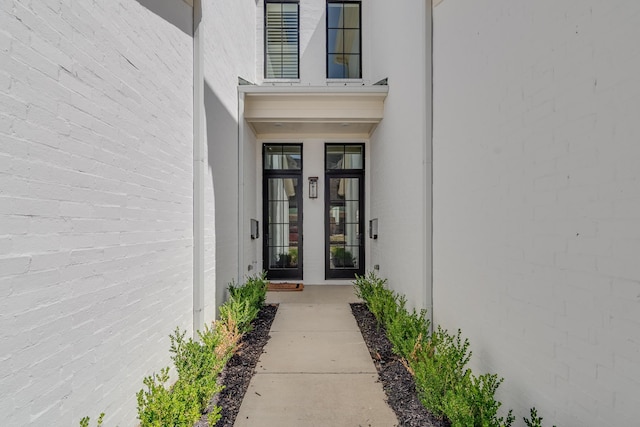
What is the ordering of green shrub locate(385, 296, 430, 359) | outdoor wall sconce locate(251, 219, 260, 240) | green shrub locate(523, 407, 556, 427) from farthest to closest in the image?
1. outdoor wall sconce locate(251, 219, 260, 240)
2. green shrub locate(385, 296, 430, 359)
3. green shrub locate(523, 407, 556, 427)

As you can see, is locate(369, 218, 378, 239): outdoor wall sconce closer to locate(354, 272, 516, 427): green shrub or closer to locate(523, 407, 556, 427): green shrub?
locate(354, 272, 516, 427): green shrub

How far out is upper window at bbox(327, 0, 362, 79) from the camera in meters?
7.35

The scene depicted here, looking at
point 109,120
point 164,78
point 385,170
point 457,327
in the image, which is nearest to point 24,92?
point 109,120

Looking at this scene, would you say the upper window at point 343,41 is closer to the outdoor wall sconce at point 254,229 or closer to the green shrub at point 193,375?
the outdoor wall sconce at point 254,229

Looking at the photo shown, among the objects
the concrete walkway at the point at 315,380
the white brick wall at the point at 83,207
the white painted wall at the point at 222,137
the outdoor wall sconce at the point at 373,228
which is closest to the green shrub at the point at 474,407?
the concrete walkway at the point at 315,380

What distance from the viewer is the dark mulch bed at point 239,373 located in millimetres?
2535

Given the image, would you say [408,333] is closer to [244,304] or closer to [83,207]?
[244,304]

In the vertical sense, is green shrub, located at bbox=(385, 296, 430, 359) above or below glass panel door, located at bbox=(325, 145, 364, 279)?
below

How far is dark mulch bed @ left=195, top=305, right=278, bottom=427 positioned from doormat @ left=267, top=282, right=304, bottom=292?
179 cm

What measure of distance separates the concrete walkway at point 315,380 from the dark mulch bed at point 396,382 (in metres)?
0.07

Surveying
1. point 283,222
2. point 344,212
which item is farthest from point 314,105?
point 283,222

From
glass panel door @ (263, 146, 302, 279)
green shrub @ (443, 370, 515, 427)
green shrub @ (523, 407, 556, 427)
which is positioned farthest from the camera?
glass panel door @ (263, 146, 302, 279)

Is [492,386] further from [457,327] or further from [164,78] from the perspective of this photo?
[164,78]

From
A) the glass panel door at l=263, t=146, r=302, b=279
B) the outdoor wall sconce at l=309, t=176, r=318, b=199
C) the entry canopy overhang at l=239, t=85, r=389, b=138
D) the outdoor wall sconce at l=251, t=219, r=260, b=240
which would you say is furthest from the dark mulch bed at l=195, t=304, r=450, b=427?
the entry canopy overhang at l=239, t=85, r=389, b=138
